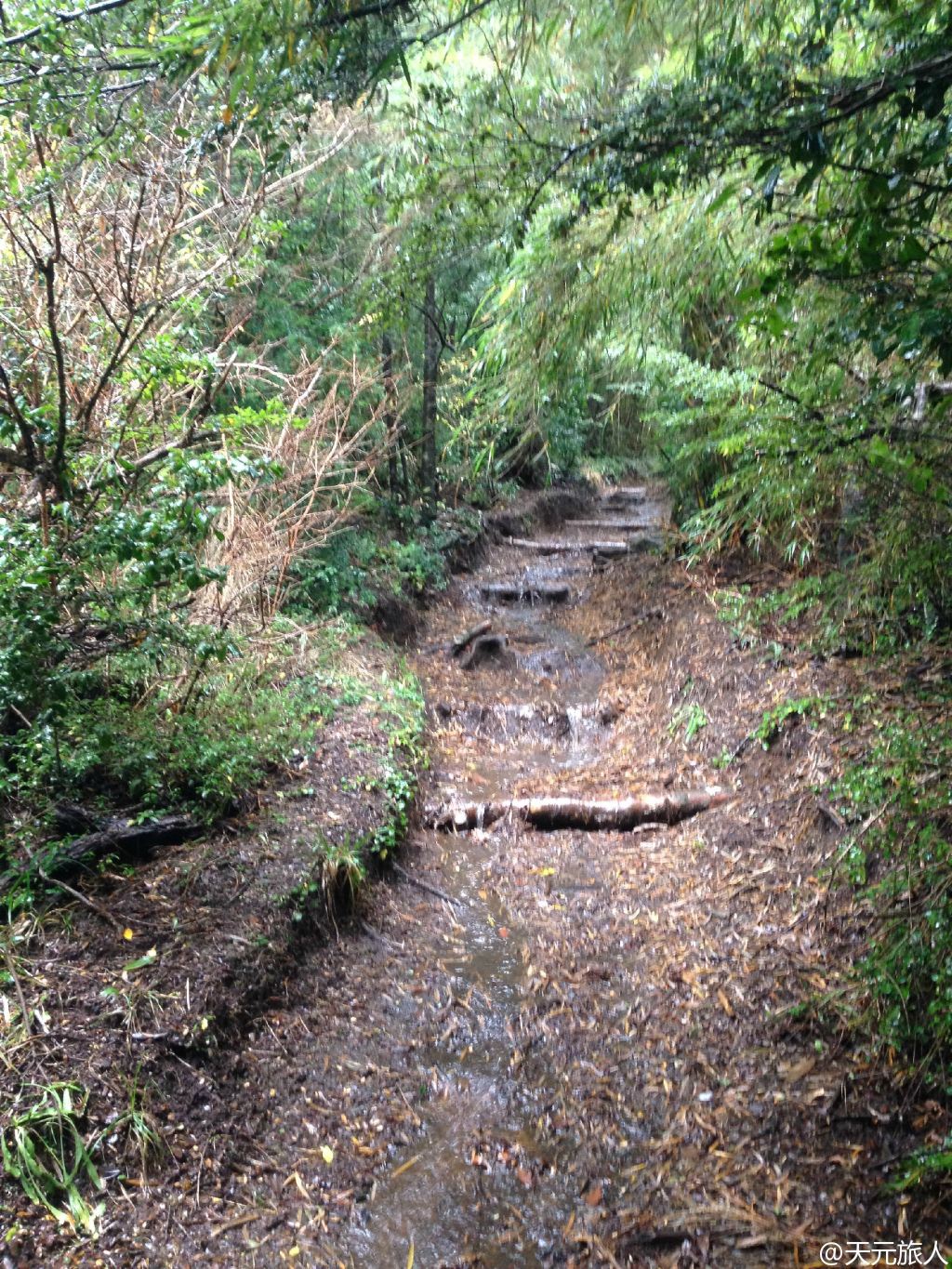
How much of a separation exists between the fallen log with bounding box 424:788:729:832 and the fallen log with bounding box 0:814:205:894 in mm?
2031

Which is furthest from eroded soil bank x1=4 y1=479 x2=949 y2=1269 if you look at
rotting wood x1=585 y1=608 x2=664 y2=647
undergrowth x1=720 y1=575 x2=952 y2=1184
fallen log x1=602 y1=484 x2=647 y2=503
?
fallen log x1=602 y1=484 x2=647 y2=503

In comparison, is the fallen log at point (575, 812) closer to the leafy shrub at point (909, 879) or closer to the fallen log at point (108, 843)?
the leafy shrub at point (909, 879)

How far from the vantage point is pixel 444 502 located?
38.6ft

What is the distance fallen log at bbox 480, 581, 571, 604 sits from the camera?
10.3 meters

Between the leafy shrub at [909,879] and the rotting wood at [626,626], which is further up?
the rotting wood at [626,626]

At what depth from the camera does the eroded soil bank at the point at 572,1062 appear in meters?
2.77

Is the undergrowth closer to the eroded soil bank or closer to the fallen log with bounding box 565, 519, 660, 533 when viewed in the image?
the eroded soil bank

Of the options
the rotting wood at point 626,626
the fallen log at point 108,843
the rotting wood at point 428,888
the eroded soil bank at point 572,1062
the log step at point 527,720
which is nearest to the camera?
the eroded soil bank at point 572,1062

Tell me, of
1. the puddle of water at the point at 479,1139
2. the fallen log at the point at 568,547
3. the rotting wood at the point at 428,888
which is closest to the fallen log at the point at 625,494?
the fallen log at the point at 568,547

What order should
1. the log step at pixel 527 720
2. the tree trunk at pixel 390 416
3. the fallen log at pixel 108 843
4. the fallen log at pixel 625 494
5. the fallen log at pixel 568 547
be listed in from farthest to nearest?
the fallen log at pixel 625 494
the fallen log at pixel 568 547
the tree trunk at pixel 390 416
the log step at pixel 527 720
the fallen log at pixel 108 843

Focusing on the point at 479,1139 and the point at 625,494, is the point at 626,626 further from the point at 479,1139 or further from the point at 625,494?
the point at 625,494

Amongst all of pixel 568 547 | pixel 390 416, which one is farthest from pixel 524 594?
pixel 390 416

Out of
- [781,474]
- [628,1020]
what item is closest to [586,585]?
[781,474]

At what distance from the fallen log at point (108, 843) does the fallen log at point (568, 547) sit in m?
8.59
